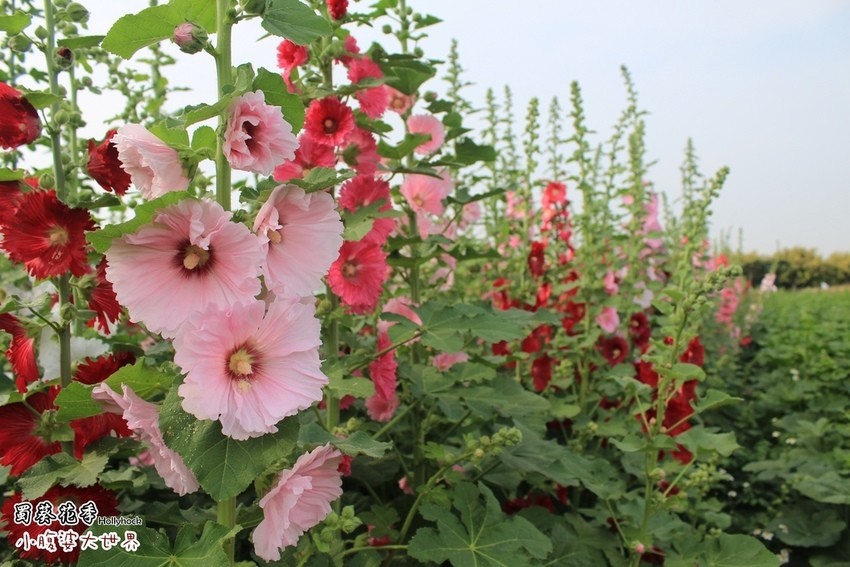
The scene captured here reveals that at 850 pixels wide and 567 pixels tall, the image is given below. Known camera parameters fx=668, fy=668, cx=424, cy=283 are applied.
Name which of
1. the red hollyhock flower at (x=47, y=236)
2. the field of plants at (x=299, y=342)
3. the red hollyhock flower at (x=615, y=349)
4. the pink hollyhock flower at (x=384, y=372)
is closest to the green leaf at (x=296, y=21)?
the field of plants at (x=299, y=342)

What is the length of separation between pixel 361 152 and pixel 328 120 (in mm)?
168

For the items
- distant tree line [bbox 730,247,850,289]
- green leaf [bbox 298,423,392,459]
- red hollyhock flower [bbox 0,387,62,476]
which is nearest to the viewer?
green leaf [bbox 298,423,392,459]

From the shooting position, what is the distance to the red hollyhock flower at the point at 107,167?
127 centimetres

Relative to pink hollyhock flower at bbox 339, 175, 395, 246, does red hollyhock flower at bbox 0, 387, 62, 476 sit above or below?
below

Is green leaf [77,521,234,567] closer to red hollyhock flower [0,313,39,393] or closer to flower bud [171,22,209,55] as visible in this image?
red hollyhock flower [0,313,39,393]

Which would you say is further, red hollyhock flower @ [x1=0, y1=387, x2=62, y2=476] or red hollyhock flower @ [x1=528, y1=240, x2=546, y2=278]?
red hollyhock flower @ [x1=528, y1=240, x2=546, y2=278]

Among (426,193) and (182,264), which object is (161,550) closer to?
(182,264)

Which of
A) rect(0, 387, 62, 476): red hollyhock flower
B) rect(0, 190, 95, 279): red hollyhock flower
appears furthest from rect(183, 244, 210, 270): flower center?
rect(0, 387, 62, 476): red hollyhock flower

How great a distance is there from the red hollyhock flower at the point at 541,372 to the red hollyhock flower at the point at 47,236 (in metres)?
1.91

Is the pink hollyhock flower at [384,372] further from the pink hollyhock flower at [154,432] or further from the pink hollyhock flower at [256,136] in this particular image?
the pink hollyhock flower at [256,136]

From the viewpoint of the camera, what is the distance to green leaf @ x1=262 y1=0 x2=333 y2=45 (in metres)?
1.08

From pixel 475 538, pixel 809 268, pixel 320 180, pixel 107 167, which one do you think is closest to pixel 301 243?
pixel 320 180

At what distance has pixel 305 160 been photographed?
5.32 ft

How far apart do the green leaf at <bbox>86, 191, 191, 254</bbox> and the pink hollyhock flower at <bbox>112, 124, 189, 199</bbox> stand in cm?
9
